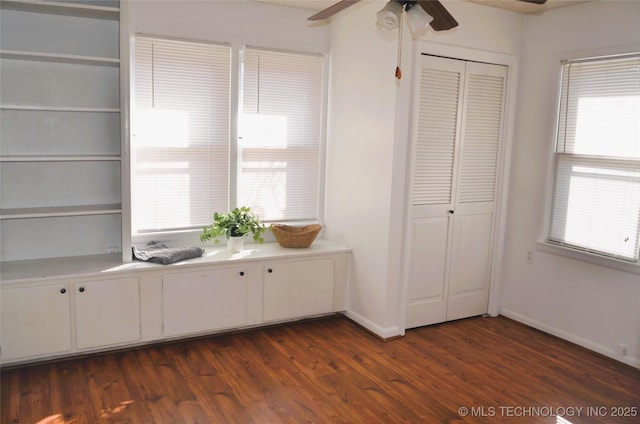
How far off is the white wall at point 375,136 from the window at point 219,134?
0.31 meters

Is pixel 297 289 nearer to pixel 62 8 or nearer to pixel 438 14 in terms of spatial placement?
pixel 438 14

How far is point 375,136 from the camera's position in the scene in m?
3.90

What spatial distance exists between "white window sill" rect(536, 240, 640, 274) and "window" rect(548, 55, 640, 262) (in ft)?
0.12

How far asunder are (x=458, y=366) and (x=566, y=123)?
2.05 m

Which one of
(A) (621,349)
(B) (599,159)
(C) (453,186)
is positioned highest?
(B) (599,159)

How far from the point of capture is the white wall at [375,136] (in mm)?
3744

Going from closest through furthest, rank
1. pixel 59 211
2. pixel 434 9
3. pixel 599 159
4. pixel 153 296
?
pixel 434 9 < pixel 59 211 < pixel 153 296 < pixel 599 159

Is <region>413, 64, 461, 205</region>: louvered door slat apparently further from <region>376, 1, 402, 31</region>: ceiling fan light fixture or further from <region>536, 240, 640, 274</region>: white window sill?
<region>376, 1, 402, 31</region>: ceiling fan light fixture

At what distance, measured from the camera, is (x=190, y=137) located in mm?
3963

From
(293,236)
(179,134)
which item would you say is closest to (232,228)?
(293,236)

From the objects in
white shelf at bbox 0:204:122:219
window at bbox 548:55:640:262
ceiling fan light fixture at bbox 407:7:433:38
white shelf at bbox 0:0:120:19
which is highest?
white shelf at bbox 0:0:120:19

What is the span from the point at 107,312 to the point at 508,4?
3717mm

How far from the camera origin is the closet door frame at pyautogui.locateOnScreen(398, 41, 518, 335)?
12.4ft

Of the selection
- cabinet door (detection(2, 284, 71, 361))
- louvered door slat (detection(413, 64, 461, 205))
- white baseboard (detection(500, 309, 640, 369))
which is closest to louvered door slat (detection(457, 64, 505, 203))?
louvered door slat (detection(413, 64, 461, 205))
